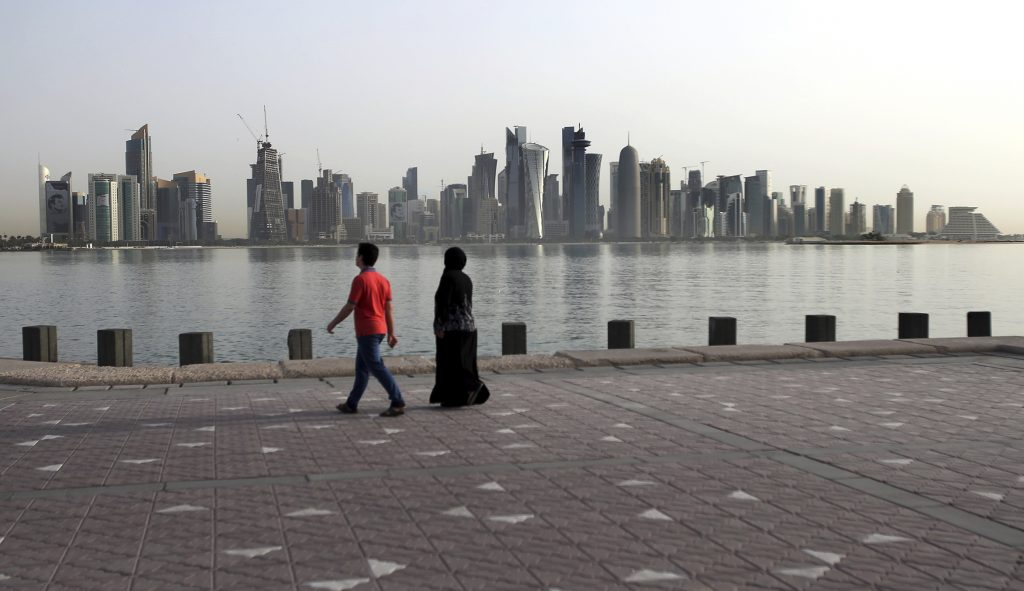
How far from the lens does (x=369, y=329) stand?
31.7 feet

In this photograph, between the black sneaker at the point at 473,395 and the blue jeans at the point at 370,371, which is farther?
the black sneaker at the point at 473,395

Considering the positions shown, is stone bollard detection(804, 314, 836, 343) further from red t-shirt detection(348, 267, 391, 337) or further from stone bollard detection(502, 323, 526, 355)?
red t-shirt detection(348, 267, 391, 337)

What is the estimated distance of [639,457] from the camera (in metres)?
7.55

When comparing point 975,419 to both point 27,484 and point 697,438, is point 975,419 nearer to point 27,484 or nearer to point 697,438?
point 697,438

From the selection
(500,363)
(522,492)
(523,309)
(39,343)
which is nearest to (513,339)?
(500,363)

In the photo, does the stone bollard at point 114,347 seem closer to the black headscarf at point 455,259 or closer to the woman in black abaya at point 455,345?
the woman in black abaya at point 455,345

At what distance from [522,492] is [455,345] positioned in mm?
3783

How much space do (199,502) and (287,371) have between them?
6.48 metres

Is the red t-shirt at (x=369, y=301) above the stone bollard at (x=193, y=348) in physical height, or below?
above

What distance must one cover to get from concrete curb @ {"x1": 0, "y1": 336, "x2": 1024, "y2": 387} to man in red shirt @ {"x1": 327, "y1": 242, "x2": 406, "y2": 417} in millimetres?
3031

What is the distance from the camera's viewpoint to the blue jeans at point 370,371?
9492 millimetres

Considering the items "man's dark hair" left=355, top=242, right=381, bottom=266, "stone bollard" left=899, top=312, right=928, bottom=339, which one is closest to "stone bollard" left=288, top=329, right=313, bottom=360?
"man's dark hair" left=355, top=242, right=381, bottom=266

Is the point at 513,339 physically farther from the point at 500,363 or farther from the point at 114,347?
the point at 114,347

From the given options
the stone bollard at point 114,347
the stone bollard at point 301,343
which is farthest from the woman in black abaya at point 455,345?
the stone bollard at point 114,347
